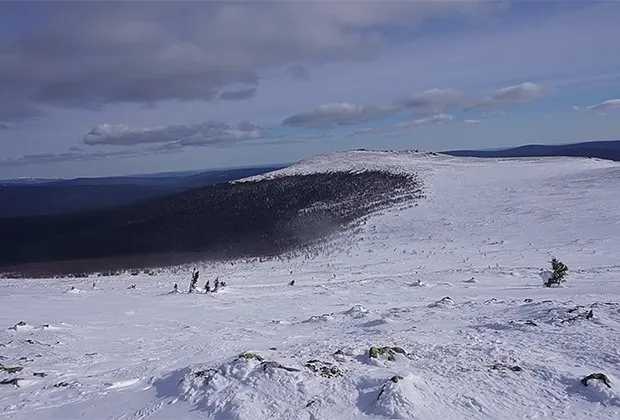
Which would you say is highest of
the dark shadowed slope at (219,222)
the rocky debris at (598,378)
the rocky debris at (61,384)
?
the rocky debris at (598,378)

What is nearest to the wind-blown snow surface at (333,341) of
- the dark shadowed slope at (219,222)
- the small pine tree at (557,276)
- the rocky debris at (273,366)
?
the rocky debris at (273,366)

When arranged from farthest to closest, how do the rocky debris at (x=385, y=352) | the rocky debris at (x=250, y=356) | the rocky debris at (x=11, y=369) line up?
1. the rocky debris at (x=11, y=369)
2. the rocky debris at (x=385, y=352)
3. the rocky debris at (x=250, y=356)

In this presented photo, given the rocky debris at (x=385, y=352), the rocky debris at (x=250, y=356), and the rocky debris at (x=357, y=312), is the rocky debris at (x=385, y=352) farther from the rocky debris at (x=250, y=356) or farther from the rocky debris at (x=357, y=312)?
the rocky debris at (x=357, y=312)

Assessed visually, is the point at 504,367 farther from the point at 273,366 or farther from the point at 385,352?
the point at 273,366

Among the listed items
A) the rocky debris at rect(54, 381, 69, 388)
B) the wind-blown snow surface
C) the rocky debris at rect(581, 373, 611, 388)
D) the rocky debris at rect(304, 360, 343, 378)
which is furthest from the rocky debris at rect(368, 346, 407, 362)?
the rocky debris at rect(54, 381, 69, 388)

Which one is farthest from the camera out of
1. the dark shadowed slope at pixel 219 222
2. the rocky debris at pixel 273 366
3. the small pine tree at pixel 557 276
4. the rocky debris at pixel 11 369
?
the dark shadowed slope at pixel 219 222

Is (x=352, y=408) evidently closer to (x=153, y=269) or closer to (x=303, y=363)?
(x=303, y=363)

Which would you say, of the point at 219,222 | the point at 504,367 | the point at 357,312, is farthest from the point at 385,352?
the point at 219,222

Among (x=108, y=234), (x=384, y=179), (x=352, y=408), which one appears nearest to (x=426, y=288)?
(x=352, y=408)
